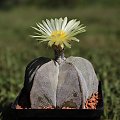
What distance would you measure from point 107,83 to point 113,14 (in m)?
5.52

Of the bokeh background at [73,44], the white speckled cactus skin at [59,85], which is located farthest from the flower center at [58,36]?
the bokeh background at [73,44]

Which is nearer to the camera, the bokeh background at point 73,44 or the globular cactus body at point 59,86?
the globular cactus body at point 59,86

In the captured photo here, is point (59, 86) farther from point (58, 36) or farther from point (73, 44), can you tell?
point (73, 44)

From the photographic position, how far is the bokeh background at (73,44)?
13.7 ft

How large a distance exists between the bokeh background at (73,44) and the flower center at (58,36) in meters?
1.01

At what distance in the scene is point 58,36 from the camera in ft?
8.70

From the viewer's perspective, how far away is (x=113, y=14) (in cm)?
962

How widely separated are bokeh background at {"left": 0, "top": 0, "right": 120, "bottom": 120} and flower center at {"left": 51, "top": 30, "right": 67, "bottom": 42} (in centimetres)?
101

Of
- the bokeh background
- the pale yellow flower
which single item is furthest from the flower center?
the bokeh background

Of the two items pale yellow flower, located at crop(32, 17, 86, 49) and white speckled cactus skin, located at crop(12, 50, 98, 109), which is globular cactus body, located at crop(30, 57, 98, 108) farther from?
pale yellow flower, located at crop(32, 17, 86, 49)

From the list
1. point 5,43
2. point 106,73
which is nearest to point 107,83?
point 106,73

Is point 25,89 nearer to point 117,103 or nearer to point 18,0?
point 117,103

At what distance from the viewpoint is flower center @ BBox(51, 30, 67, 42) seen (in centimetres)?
262

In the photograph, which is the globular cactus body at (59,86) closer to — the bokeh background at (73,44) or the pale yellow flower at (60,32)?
the pale yellow flower at (60,32)
